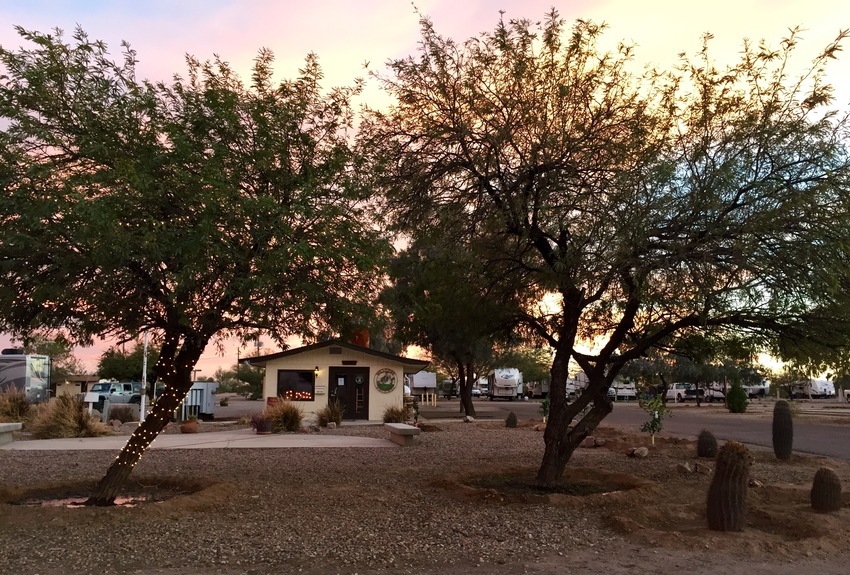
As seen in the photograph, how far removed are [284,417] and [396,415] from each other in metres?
5.14

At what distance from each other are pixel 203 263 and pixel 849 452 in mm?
18138

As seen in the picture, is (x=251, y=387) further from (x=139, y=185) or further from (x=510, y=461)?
(x=139, y=185)

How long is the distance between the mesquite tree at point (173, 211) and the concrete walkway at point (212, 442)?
8864mm

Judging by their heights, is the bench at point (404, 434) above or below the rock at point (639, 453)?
above

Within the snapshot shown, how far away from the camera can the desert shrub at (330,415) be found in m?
25.5

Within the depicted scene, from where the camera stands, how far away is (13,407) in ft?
81.5

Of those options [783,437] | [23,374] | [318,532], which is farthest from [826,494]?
[23,374]

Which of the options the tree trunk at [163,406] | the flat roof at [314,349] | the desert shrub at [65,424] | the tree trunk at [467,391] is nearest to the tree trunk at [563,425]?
the tree trunk at [163,406]

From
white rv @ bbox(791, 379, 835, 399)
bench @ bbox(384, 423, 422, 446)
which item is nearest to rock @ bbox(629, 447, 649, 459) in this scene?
bench @ bbox(384, 423, 422, 446)

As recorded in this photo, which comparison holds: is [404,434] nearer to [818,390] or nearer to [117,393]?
[117,393]

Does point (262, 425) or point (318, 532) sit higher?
point (262, 425)

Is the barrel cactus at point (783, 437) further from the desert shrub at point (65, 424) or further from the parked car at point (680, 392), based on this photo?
the parked car at point (680, 392)

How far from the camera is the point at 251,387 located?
88062mm

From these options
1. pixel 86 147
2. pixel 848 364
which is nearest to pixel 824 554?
pixel 848 364
